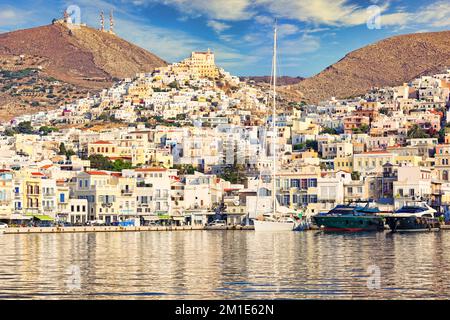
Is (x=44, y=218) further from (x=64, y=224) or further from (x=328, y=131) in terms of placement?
(x=328, y=131)

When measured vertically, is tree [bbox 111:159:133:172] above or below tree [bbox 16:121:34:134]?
below

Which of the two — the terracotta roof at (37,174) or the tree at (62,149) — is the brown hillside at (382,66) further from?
the terracotta roof at (37,174)

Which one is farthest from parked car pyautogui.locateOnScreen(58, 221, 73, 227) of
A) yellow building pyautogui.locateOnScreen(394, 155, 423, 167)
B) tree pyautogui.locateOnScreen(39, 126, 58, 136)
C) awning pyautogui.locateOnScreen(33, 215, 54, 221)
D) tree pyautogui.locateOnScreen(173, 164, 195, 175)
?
tree pyautogui.locateOnScreen(39, 126, 58, 136)

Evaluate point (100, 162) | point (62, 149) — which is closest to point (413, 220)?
point (100, 162)

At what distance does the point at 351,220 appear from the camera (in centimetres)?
4866

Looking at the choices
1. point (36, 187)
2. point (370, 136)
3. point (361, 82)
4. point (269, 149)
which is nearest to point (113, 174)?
point (36, 187)

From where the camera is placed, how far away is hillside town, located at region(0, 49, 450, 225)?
56.1m

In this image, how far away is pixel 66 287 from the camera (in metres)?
15.6

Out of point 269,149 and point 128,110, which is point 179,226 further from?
point 128,110

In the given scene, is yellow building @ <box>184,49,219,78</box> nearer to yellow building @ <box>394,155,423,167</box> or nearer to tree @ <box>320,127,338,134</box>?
tree @ <box>320,127,338,134</box>

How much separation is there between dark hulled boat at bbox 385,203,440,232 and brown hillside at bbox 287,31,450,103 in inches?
4465

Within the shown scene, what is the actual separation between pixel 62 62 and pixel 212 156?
111 metres
